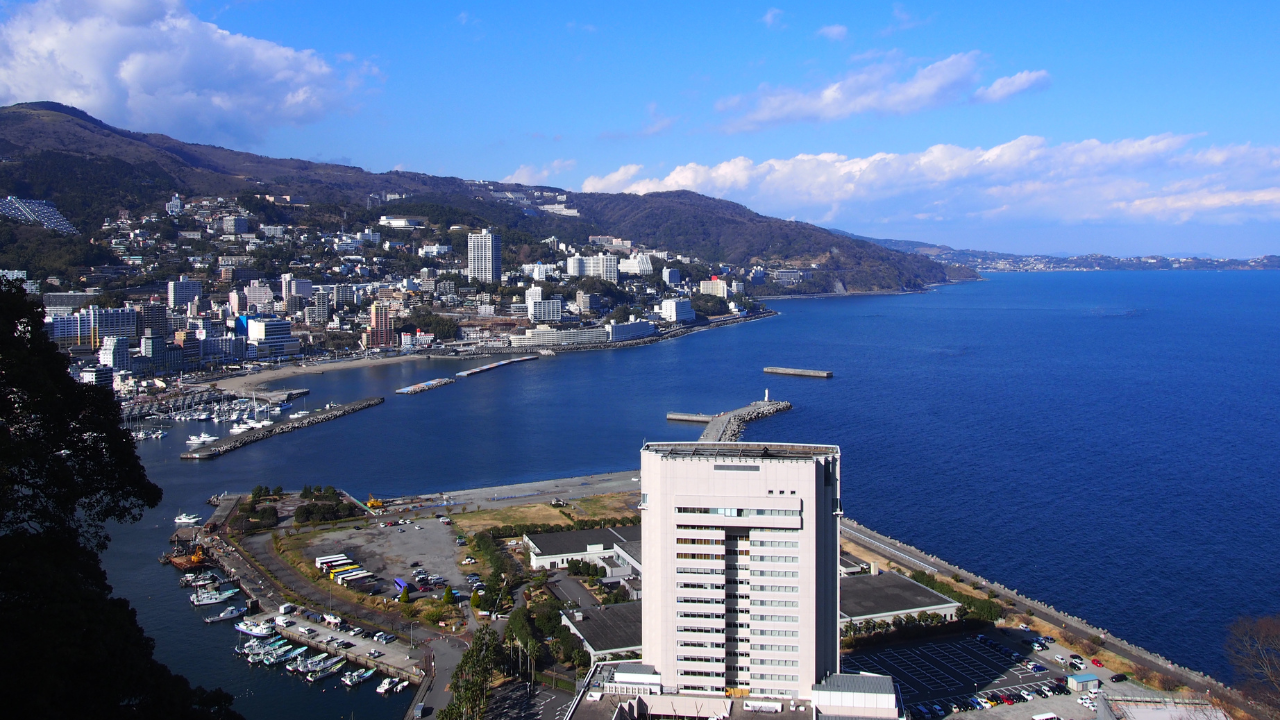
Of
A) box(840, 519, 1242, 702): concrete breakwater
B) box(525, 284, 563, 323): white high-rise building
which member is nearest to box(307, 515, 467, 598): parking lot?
box(840, 519, 1242, 702): concrete breakwater

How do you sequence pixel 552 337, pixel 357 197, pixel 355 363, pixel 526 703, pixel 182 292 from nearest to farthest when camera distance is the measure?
pixel 526 703
pixel 355 363
pixel 182 292
pixel 552 337
pixel 357 197

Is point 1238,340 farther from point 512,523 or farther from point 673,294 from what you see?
point 512,523

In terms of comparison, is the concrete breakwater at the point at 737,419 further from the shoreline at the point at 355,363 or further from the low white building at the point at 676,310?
the low white building at the point at 676,310

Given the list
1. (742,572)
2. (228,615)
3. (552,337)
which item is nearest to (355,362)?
(552,337)

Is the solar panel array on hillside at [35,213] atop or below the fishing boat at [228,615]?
atop

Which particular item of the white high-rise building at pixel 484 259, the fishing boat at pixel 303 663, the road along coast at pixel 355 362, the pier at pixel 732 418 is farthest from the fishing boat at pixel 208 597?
the white high-rise building at pixel 484 259

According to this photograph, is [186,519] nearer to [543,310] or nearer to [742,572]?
[742,572]
